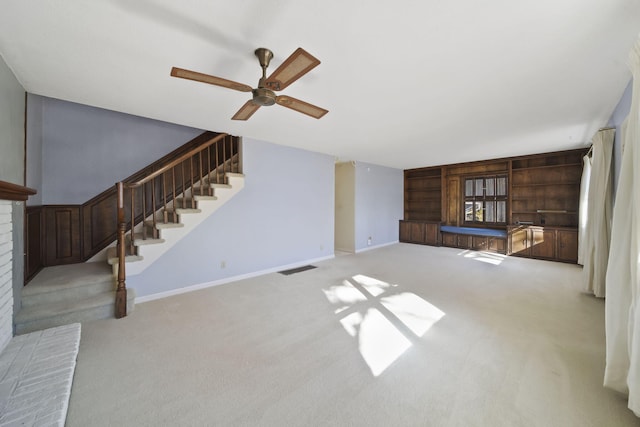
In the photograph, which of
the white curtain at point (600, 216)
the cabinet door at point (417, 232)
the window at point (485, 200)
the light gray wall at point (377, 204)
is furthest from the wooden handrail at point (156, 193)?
the window at point (485, 200)

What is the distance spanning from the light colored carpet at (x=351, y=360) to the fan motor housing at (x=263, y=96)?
2.14 m

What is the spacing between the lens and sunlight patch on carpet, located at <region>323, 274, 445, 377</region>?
2.16m

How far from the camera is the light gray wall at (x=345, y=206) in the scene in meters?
6.52

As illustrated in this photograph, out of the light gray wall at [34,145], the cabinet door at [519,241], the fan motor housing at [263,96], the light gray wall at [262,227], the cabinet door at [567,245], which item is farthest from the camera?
A: the cabinet door at [519,241]

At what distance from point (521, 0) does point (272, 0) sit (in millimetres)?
1447

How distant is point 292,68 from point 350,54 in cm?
57

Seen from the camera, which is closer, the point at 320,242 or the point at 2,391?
the point at 2,391

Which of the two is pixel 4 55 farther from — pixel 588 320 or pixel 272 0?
pixel 588 320

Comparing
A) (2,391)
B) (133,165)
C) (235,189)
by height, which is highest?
(133,165)

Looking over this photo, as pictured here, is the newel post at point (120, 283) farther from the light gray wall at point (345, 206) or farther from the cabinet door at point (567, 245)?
the cabinet door at point (567, 245)

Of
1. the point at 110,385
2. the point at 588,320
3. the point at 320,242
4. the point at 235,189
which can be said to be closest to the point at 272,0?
the point at 110,385

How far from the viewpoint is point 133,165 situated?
4.04m

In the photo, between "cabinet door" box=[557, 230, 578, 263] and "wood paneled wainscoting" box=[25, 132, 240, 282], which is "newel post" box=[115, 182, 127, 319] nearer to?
"wood paneled wainscoting" box=[25, 132, 240, 282]

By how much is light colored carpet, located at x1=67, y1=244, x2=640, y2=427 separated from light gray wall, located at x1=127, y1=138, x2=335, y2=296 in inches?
16.7
